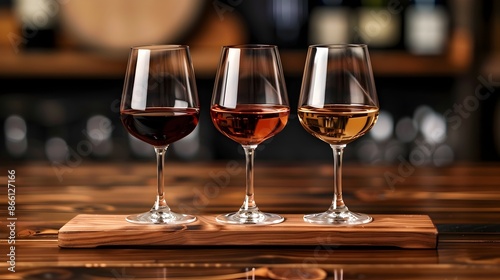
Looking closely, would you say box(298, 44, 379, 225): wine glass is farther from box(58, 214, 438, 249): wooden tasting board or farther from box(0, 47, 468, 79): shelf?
box(0, 47, 468, 79): shelf

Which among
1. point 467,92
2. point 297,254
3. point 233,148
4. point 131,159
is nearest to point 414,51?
point 467,92

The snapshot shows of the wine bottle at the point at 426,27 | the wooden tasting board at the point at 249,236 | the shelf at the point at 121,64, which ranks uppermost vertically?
the wine bottle at the point at 426,27

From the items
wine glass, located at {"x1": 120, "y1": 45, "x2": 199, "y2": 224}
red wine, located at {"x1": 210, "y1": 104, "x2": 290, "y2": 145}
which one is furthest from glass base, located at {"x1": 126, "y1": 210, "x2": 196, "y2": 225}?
red wine, located at {"x1": 210, "y1": 104, "x2": 290, "y2": 145}

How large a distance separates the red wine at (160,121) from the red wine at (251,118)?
3cm

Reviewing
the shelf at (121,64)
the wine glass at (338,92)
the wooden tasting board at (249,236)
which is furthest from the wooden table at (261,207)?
the shelf at (121,64)

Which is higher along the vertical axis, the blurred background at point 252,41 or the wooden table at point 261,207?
the blurred background at point 252,41

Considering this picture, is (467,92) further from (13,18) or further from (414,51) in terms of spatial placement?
(13,18)

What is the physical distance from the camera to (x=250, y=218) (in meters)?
1.07

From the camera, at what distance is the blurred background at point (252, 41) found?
250cm

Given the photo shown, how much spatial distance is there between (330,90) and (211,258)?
0.89 feet

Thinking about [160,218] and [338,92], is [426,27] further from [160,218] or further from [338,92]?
[160,218]

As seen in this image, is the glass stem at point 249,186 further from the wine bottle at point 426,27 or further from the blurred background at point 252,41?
the wine bottle at point 426,27

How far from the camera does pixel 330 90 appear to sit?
3.50 feet

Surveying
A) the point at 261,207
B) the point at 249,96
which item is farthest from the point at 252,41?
the point at 249,96
